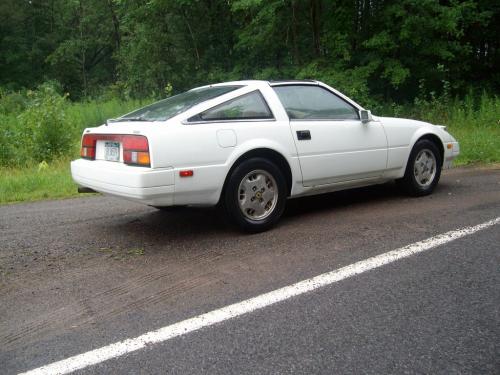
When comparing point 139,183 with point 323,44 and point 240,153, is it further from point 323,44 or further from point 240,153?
point 323,44

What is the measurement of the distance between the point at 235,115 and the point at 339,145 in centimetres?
125

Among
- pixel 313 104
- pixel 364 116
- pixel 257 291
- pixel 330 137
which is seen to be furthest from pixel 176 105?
pixel 257 291

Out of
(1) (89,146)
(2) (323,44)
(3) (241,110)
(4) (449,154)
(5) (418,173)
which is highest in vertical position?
(2) (323,44)

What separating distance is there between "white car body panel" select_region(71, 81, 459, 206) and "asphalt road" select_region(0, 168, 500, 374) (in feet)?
1.51

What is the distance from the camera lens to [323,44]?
1795 centimetres

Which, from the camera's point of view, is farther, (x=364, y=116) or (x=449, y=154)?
(x=449, y=154)

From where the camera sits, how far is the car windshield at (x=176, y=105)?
4746 mm

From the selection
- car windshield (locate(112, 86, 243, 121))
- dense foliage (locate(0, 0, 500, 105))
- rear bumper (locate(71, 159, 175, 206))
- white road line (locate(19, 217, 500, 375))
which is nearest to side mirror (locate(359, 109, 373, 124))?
car windshield (locate(112, 86, 243, 121))

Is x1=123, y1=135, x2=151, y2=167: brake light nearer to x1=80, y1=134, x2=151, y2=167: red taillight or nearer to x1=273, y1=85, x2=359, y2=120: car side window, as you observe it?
x1=80, y1=134, x2=151, y2=167: red taillight

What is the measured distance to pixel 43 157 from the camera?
1040 centimetres

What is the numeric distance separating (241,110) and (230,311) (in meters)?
2.37

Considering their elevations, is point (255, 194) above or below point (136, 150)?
below

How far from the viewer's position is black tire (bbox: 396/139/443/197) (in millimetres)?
6117

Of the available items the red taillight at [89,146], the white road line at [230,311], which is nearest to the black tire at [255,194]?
the white road line at [230,311]
